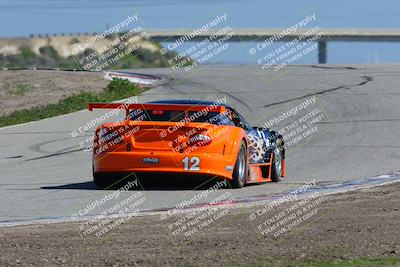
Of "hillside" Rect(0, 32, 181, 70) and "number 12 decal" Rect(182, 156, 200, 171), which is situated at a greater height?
"number 12 decal" Rect(182, 156, 200, 171)

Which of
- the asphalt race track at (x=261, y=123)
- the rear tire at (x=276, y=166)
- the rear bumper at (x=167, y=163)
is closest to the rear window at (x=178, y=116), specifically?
the rear bumper at (x=167, y=163)

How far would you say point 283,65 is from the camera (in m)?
39.1

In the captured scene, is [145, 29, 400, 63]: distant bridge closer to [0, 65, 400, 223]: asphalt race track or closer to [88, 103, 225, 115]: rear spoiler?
[0, 65, 400, 223]: asphalt race track

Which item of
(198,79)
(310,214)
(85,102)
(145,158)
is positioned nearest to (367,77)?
(198,79)

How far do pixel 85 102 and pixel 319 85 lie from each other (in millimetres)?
6966

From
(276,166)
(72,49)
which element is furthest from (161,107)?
(72,49)

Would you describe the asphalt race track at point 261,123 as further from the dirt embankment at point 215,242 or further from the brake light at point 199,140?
the dirt embankment at point 215,242

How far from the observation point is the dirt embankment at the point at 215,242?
8195 millimetres

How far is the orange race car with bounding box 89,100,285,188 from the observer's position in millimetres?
13469

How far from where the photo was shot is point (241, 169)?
46.0 feet

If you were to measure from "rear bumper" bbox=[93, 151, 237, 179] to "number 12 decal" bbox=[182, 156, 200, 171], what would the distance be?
17 mm

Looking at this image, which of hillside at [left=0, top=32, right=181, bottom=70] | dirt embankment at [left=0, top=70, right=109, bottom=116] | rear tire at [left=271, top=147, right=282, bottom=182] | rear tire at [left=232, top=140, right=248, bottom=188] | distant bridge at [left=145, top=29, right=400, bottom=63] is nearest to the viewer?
rear tire at [left=232, top=140, right=248, bottom=188]

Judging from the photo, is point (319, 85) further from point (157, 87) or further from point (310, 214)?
point (310, 214)

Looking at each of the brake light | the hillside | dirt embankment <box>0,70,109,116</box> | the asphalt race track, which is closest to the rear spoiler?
the brake light
